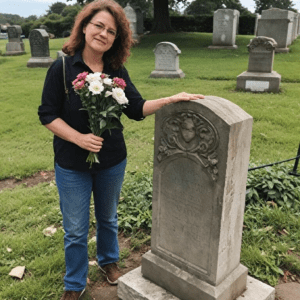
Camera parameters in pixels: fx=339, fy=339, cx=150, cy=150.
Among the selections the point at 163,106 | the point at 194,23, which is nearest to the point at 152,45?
the point at 194,23

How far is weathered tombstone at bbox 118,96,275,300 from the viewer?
2021mm

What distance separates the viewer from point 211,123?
1978 millimetres

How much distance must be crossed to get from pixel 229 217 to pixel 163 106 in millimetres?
841

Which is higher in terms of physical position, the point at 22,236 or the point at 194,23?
the point at 194,23

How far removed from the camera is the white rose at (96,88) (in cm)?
204

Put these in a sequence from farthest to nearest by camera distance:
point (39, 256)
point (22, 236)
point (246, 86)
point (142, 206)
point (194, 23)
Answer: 1. point (194, 23)
2. point (246, 86)
3. point (142, 206)
4. point (22, 236)
5. point (39, 256)

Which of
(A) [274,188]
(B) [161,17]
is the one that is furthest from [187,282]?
(B) [161,17]

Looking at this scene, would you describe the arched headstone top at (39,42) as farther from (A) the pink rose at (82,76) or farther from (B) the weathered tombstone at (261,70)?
(A) the pink rose at (82,76)

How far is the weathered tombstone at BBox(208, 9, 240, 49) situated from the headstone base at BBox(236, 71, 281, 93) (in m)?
9.43

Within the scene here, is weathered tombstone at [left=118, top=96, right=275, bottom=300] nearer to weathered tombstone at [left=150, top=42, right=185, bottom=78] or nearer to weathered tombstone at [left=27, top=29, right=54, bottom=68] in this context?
weathered tombstone at [left=150, top=42, right=185, bottom=78]

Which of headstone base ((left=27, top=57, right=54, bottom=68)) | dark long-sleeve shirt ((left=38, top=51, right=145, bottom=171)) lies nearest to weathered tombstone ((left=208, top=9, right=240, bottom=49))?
headstone base ((left=27, top=57, right=54, bottom=68))

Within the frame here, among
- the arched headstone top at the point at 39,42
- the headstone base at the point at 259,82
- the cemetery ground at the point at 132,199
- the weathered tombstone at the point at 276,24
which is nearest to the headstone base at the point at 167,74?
the cemetery ground at the point at 132,199

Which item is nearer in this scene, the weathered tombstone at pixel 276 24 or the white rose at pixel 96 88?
the white rose at pixel 96 88

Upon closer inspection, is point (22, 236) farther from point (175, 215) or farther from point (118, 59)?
point (118, 59)
